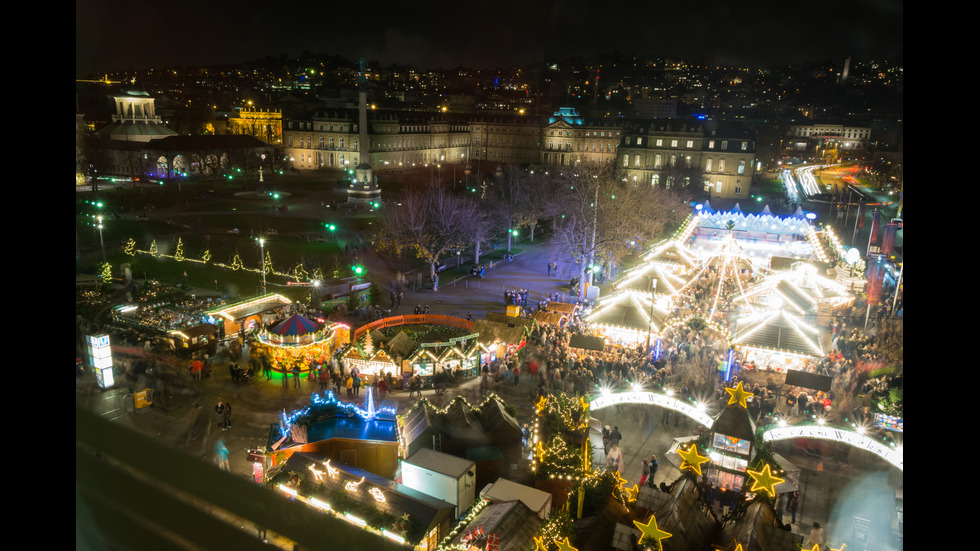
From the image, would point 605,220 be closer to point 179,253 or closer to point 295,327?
point 295,327

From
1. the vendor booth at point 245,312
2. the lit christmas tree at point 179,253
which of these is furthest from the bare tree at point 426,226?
the lit christmas tree at point 179,253

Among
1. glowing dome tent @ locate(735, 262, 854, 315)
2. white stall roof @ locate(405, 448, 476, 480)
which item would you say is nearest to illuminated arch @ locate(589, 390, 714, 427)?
white stall roof @ locate(405, 448, 476, 480)

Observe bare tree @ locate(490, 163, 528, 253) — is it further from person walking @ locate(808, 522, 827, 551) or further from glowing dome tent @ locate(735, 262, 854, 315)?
person walking @ locate(808, 522, 827, 551)

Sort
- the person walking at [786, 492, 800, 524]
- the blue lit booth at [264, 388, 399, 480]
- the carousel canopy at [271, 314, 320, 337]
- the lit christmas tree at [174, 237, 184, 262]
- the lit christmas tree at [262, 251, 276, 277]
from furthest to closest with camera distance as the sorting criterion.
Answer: the lit christmas tree at [174, 237, 184, 262]
the lit christmas tree at [262, 251, 276, 277]
the carousel canopy at [271, 314, 320, 337]
the blue lit booth at [264, 388, 399, 480]
the person walking at [786, 492, 800, 524]

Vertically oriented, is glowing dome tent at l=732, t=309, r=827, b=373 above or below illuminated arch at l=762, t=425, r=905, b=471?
above

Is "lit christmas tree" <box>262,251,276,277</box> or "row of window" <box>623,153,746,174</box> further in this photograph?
"row of window" <box>623,153,746,174</box>

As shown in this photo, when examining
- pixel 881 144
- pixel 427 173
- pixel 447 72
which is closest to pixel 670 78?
pixel 447 72

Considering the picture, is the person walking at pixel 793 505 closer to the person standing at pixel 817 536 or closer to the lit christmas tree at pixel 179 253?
the person standing at pixel 817 536

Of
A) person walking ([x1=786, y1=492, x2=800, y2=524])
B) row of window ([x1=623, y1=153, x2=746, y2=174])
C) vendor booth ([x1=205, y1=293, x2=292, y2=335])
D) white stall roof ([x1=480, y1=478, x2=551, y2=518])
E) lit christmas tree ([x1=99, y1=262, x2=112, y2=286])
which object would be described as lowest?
person walking ([x1=786, y1=492, x2=800, y2=524])
